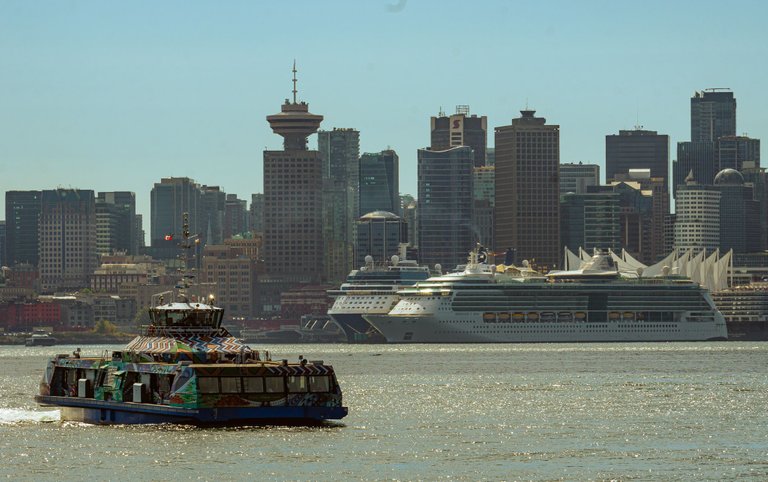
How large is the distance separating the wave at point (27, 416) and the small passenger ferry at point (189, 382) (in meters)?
2.04

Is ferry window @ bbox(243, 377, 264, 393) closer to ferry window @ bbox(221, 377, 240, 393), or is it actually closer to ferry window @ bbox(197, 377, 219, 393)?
ferry window @ bbox(221, 377, 240, 393)

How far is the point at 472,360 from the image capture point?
584 feet

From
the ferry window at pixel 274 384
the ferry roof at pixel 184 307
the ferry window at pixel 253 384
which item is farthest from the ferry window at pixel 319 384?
the ferry roof at pixel 184 307

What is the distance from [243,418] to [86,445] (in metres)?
5.82

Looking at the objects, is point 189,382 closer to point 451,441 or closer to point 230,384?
point 230,384

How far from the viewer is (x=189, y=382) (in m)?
73.7

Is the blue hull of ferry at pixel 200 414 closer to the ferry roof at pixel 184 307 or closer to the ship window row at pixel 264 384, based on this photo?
the ship window row at pixel 264 384

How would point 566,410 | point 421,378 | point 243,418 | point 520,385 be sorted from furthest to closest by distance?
point 421,378 → point 520,385 → point 566,410 → point 243,418

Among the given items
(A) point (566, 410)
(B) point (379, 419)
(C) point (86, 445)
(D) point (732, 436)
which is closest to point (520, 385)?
(A) point (566, 410)

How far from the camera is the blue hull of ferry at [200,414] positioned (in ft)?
243

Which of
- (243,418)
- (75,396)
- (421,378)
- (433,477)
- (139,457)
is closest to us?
(433,477)

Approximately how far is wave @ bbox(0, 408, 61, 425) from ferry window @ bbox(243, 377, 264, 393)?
13.7m

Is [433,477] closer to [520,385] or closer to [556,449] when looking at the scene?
[556,449]

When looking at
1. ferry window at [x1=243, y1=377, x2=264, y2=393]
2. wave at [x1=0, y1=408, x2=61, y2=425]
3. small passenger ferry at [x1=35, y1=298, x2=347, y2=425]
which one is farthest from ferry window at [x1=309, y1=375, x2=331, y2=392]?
wave at [x1=0, y1=408, x2=61, y2=425]
